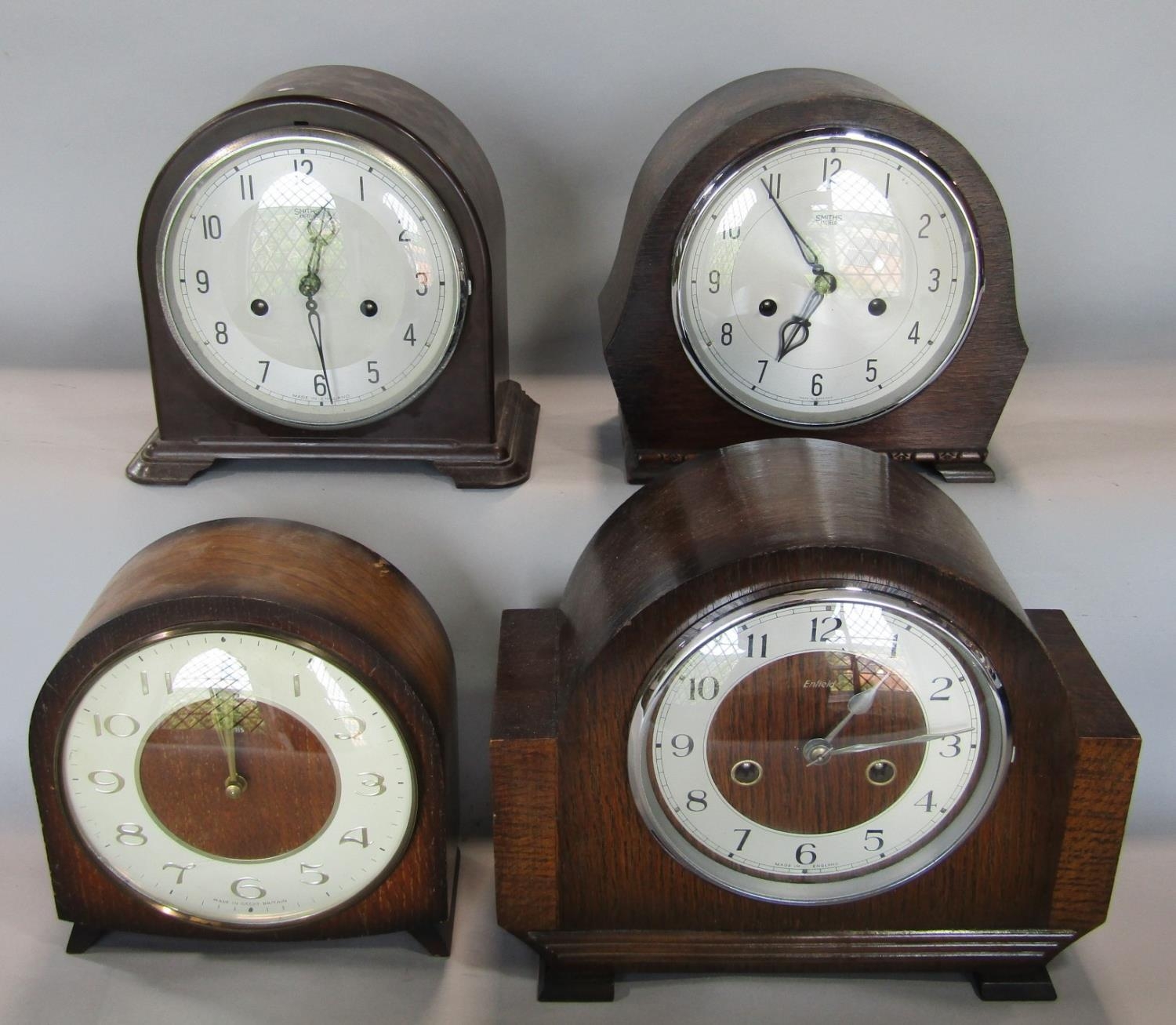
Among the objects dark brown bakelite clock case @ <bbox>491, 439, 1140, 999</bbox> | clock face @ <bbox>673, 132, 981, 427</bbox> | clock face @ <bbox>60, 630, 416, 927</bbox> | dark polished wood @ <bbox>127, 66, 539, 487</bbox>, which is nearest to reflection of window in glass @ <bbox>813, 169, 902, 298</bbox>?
clock face @ <bbox>673, 132, 981, 427</bbox>

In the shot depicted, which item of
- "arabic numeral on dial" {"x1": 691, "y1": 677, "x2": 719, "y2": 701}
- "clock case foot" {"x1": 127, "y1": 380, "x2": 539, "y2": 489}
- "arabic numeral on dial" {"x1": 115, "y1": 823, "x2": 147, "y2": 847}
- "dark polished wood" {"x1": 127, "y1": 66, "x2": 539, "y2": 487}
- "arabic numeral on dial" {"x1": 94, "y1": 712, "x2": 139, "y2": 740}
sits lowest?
"arabic numeral on dial" {"x1": 115, "y1": 823, "x2": 147, "y2": 847}

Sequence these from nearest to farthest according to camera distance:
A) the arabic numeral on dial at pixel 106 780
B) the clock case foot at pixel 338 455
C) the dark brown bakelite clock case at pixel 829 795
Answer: the dark brown bakelite clock case at pixel 829 795 → the arabic numeral on dial at pixel 106 780 → the clock case foot at pixel 338 455

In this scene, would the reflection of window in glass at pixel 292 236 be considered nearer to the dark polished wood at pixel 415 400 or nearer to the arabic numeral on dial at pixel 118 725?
the dark polished wood at pixel 415 400

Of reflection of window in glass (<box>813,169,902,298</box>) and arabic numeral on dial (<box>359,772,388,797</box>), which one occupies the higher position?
reflection of window in glass (<box>813,169,902,298</box>)

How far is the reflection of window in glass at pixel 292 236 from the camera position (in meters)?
1.16

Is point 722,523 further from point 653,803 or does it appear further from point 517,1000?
point 517,1000

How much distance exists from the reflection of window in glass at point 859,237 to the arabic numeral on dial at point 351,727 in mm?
583

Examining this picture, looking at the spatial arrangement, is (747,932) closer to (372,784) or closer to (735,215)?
(372,784)

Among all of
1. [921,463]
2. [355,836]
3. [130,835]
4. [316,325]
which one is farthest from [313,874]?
[921,463]

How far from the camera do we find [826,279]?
3.94 feet

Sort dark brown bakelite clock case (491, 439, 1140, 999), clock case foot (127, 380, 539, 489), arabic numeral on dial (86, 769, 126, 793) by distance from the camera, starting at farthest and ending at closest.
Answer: clock case foot (127, 380, 539, 489)
arabic numeral on dial (86, 769, 126, 793)
dark brown bakelite clock case (491, 439, 1140, 999)

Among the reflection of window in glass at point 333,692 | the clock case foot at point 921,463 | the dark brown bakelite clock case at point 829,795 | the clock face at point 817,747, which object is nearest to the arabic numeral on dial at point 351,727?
the reflection of window in glass at point 333,692

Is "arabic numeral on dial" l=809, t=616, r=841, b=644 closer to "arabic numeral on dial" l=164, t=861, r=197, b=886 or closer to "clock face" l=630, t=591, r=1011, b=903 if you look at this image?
"clock face" l=630, t=591, r=1011, b=903

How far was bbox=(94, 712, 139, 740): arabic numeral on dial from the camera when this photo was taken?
111 cm
